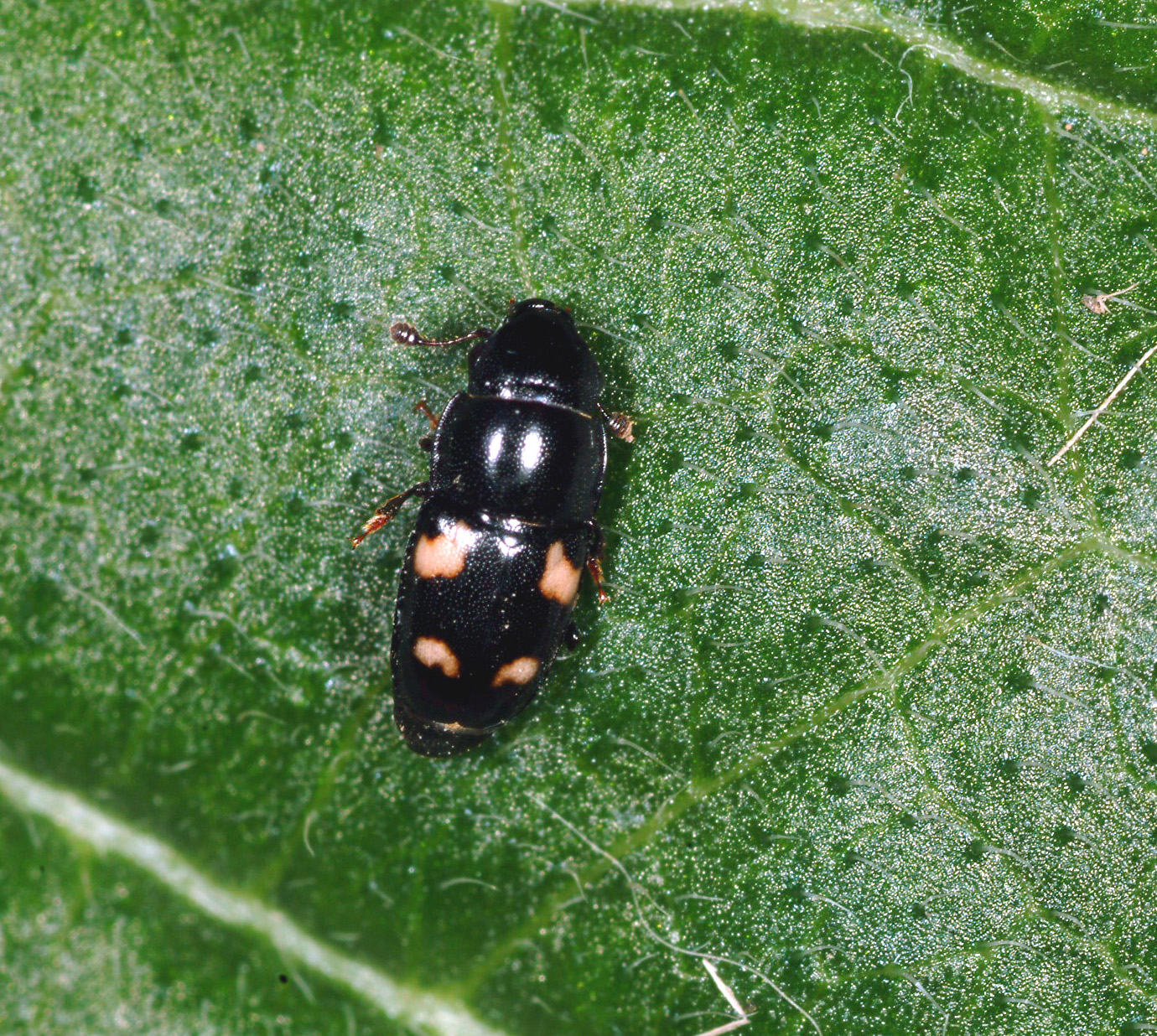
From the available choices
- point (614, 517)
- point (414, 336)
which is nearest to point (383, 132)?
point (414, 336)

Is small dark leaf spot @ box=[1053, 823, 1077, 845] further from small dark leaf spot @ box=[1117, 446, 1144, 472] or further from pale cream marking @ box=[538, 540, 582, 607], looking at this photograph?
pale cream marking @ box=[538, 540, 582, 607]

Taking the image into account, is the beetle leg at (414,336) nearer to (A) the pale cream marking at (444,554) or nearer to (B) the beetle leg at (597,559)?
(A) the pale cream marking at (444,554)

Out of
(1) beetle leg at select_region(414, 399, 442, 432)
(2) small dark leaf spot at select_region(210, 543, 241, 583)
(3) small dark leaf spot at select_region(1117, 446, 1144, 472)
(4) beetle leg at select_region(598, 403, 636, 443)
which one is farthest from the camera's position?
(2) small dark leaf spot at select_region(210, 543, 241, 583)

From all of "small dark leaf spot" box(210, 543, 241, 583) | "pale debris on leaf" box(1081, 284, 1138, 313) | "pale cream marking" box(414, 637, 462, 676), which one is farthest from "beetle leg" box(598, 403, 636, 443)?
"pale debris on leaf" box(1081, 284, 1138, 313)

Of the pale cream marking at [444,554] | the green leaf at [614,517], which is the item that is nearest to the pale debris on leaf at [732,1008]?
the green leaf at [614,517]

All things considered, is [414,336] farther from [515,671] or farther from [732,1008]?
[732,1008]

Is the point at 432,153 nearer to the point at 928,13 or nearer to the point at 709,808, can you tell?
the point at 928,13

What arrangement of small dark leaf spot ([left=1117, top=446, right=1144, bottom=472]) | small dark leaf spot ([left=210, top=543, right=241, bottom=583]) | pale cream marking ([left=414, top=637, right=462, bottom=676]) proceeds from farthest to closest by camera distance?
small dark leaf spot ([left=210, top=543, right=241, bottom=583]), pale cream marking ([left=414, top=637, right=462, bottom=676]), small dark leaf spot ([left=1117, top=446, right=1144, bottom=472])

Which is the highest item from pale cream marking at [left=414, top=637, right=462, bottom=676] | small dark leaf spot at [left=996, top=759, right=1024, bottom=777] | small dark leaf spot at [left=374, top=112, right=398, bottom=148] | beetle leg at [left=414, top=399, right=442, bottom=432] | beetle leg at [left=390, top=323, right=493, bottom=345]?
small dark leaf spot at [left=374, top=112, right=398, bottom=148]
